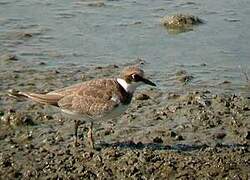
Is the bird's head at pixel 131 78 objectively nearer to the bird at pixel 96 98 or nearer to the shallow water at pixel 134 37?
the bird at pixel 96 98

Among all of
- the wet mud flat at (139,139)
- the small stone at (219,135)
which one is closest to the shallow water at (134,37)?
the wet mud flat at (139,139)

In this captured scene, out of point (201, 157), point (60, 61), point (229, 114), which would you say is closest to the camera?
point (201, 157)

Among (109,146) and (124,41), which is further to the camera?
(124,41)

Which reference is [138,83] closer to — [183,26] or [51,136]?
[51,136]

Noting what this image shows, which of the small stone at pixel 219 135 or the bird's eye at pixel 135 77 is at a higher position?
the bird's eye at pixel 135 77

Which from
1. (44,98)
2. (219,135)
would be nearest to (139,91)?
(219,135)

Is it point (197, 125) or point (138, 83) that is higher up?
point (138, 83)

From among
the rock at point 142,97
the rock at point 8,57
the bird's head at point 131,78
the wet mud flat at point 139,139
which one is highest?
the bird's head at point 131,78

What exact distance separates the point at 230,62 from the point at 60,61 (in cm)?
291

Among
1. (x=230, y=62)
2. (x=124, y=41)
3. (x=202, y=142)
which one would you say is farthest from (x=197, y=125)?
(x=124, y=41)

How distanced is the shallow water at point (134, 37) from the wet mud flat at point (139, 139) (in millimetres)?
874

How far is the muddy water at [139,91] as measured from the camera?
27.5ft

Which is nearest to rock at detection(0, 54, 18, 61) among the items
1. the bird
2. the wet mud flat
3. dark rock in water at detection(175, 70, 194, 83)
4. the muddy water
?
the muddy water

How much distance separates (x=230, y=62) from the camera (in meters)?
12.2
